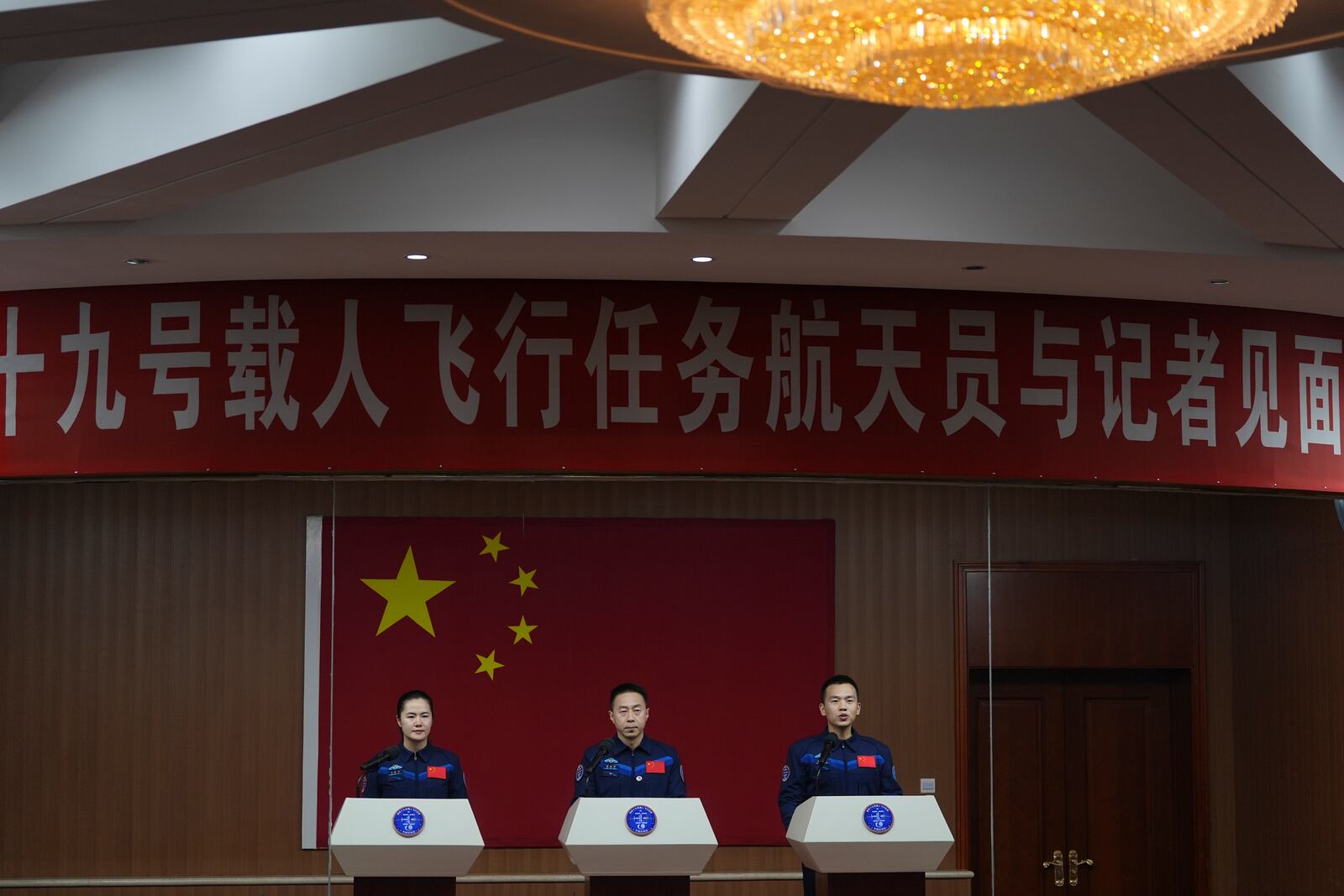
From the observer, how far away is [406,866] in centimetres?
507

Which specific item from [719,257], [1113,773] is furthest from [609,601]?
[1113,773]

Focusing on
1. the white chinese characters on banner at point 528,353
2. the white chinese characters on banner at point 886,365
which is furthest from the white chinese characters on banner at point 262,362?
the white chinese characters on banner at point 886,365

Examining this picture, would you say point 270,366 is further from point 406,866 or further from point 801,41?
point 801,41

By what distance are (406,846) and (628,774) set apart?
35.3 inches

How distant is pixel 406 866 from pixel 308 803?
0.61 meters

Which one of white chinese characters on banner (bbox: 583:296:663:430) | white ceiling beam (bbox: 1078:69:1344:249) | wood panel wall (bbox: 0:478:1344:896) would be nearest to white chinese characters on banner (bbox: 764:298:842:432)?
wood panel wall (bbox: 0:478:1344:896)

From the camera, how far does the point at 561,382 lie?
554cm

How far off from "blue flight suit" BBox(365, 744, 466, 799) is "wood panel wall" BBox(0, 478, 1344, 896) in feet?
0.91

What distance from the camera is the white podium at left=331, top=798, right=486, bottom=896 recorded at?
5.07 meters

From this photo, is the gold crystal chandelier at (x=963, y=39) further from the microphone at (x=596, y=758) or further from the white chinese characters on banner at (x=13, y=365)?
the white chinese characters on banner at (x=13, y=365)

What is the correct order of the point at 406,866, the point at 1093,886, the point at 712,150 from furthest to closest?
the point at 1093,886, the point at 406,866, the point at 712,150

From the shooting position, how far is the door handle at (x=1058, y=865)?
5.85 meters

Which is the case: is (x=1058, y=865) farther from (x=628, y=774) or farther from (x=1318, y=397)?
(x=1318, y=397)

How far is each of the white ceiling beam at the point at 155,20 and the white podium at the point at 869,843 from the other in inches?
121
